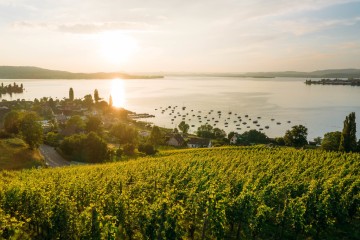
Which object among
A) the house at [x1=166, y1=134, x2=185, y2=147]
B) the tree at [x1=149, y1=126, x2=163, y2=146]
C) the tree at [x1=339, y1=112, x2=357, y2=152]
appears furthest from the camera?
the house at [x1=166, y1=134, x2=185, y2=147]

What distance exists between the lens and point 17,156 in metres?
47.2

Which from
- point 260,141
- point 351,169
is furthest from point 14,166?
point 260,141

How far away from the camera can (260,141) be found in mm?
89812

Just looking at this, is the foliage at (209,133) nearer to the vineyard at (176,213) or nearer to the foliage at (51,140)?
the foliage at (51,140)

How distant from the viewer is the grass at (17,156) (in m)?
44.7

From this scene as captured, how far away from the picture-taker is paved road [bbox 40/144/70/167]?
52.8 meters

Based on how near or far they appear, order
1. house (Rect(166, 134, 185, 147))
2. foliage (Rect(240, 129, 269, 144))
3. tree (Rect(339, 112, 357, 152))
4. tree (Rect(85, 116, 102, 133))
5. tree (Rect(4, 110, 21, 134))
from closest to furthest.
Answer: tree (Rect(339, 112, 357, 152)) < tree (Rect(4, 110, 21, 134)) < tree (Rect(85, 116, 102, 133)) < house (Rect(166, 134, 185, 147)) < foliage (Rect(240, 129, 269, 144))

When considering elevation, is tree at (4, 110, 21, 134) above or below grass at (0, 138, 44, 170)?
above

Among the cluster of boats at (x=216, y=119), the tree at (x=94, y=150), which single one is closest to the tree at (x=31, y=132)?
the tree at (x=94, y=150)

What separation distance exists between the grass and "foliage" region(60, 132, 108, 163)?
26.2 feet

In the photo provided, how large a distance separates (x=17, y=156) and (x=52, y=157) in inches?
393

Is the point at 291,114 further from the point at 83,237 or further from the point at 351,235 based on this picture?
the point at 83,237

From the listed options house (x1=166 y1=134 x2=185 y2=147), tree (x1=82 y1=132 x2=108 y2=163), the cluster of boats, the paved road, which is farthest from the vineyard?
the cluster of boats

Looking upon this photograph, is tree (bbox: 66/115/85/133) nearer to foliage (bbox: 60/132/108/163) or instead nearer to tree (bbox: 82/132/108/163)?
foliage (bbox: 60/132/108/163)
